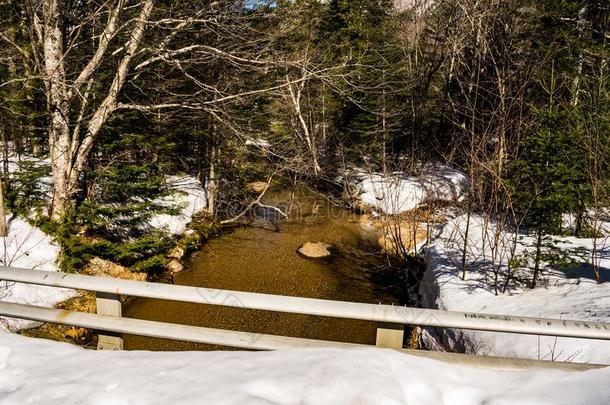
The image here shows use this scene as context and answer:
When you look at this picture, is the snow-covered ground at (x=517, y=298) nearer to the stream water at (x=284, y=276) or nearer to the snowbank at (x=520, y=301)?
the snowbank at (x=520, y=301)

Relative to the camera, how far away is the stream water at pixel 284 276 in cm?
833

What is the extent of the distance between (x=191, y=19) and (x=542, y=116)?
7.61 meters

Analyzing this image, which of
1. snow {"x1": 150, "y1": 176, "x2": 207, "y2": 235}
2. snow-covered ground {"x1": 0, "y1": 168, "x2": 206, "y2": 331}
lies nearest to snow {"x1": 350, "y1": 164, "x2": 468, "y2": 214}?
snow {"x1": 150, "y1": 176, "x2": 207, "y2": 235}

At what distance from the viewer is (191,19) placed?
8.77 m

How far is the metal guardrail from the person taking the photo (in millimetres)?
2582

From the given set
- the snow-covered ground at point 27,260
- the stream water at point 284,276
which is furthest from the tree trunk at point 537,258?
the snow-covered ground at point 27,260

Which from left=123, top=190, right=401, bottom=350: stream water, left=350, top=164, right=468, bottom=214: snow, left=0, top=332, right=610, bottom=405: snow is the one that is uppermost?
left=350, top=164, right=468, bottom=214: snow

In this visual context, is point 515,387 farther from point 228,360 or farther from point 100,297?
point 100,297

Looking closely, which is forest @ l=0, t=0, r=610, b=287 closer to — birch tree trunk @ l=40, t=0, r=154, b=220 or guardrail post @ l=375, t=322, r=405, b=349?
birch tree trunk @ l=40, t=0, r=154, b=220

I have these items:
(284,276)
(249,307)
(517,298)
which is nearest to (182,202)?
(284,276)

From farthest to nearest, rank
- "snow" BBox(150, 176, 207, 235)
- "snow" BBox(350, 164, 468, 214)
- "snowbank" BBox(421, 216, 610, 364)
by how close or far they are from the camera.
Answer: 1. "snow" BBox(350, 164, 468, 214)
2. "snow" BBox(150, 176, 207, 235)
3. "snowbank" BBox(421, 216, 610, 364)

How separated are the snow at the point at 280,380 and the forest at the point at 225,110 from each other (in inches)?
214

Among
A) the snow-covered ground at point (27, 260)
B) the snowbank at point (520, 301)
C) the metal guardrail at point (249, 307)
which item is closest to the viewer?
the metal guardrail at point (249, 307)

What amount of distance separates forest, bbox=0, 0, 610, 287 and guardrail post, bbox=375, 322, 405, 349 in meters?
5.54
